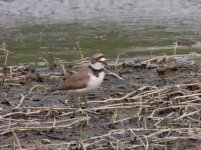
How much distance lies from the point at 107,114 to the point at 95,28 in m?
8.87

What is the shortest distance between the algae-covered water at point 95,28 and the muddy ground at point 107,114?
108 inches

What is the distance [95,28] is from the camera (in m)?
17.3

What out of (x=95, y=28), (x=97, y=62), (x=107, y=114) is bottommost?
(x=95, y=28)

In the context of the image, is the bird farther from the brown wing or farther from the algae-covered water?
the algae-covered water

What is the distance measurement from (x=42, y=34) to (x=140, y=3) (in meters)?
4.70

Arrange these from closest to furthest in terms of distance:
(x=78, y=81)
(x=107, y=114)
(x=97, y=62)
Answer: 1. (x=107, y=114)
2. (x=78, y=81)
3. (x=97, y=62)

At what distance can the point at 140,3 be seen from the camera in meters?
20.5

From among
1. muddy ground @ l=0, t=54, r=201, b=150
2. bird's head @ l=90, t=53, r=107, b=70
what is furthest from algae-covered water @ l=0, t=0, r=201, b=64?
bird's head @ l=90, t=53, r=107, b=70

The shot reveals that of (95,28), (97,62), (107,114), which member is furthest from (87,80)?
(95,28)

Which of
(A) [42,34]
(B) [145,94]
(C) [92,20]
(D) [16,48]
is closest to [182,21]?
(C) [92,20]

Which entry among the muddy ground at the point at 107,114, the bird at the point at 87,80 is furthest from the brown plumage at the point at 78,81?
the muddy ground at the point at 107,114

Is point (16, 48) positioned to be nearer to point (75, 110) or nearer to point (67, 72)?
Result: point (67, 72)

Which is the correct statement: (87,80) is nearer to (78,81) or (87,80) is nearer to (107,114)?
(78,81)

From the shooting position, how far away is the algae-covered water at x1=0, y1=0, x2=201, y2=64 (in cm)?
1429
